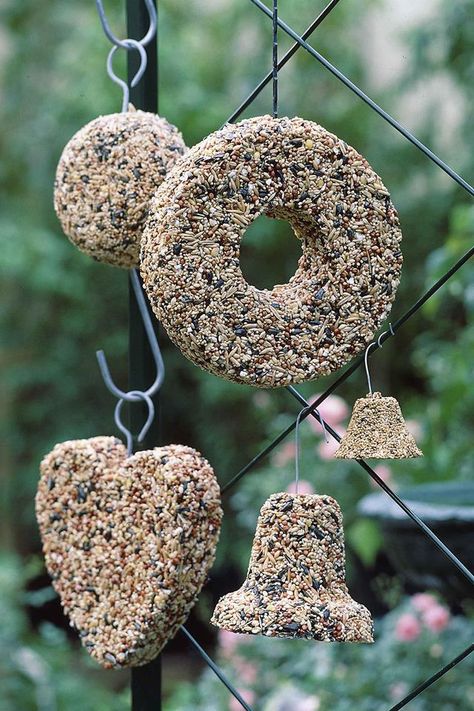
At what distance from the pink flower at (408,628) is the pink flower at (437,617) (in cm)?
3

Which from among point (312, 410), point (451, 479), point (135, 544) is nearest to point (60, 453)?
point (135, 544)

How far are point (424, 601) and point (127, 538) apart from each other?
1.27 metres

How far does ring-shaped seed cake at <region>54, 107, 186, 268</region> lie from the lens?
99 cm

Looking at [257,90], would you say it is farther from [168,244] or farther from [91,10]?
[91,10]

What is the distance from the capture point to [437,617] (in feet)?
6.64

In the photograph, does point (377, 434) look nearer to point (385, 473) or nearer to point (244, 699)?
point (244, 699)

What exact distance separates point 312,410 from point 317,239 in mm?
192

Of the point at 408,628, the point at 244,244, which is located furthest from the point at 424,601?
the point at 244,244

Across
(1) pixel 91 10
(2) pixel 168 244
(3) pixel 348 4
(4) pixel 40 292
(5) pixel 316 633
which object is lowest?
(4) pixel 40 292

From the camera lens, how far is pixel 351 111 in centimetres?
382

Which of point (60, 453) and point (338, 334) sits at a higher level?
point (338, 334)

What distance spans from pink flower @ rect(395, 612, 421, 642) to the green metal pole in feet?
3.53

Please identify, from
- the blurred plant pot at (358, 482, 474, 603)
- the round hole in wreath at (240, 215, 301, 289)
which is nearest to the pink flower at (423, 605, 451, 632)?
the blurred plant pot at (358, 482, 474, 603)

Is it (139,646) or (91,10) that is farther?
(91,10)
